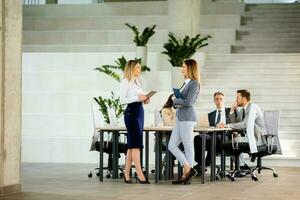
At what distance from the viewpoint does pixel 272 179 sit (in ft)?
38.4

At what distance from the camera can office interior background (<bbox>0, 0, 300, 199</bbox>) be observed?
31.0ft

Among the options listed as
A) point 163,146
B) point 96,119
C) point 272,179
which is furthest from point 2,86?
point 272,179

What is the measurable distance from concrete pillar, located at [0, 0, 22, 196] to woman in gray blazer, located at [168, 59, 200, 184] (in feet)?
7.38

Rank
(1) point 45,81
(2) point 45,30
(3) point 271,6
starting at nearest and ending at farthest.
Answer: (1) point 45,81 < (2) point 45,30 < (3) point 271,6

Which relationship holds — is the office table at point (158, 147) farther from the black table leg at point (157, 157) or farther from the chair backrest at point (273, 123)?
the chair backrest at point (273, 123)

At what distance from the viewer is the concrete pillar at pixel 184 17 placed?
17956mm

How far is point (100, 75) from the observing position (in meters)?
16.3

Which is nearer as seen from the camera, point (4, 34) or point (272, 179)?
point (4, 34)

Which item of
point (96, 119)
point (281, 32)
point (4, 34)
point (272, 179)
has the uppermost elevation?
point (281, 32)

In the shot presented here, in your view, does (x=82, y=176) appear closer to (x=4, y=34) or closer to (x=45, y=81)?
(x=4, y=34)

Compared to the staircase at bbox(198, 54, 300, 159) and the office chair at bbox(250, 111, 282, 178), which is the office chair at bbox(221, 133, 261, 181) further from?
the staircase at bbox(198, 54, 300, 159)

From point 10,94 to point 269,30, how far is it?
1290 cm

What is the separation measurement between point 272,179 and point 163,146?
1.73 m

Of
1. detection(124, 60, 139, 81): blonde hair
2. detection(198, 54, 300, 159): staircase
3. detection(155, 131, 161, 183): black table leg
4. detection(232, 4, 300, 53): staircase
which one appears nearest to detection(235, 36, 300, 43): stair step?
detection(232, 4, 300, 53): staircase
